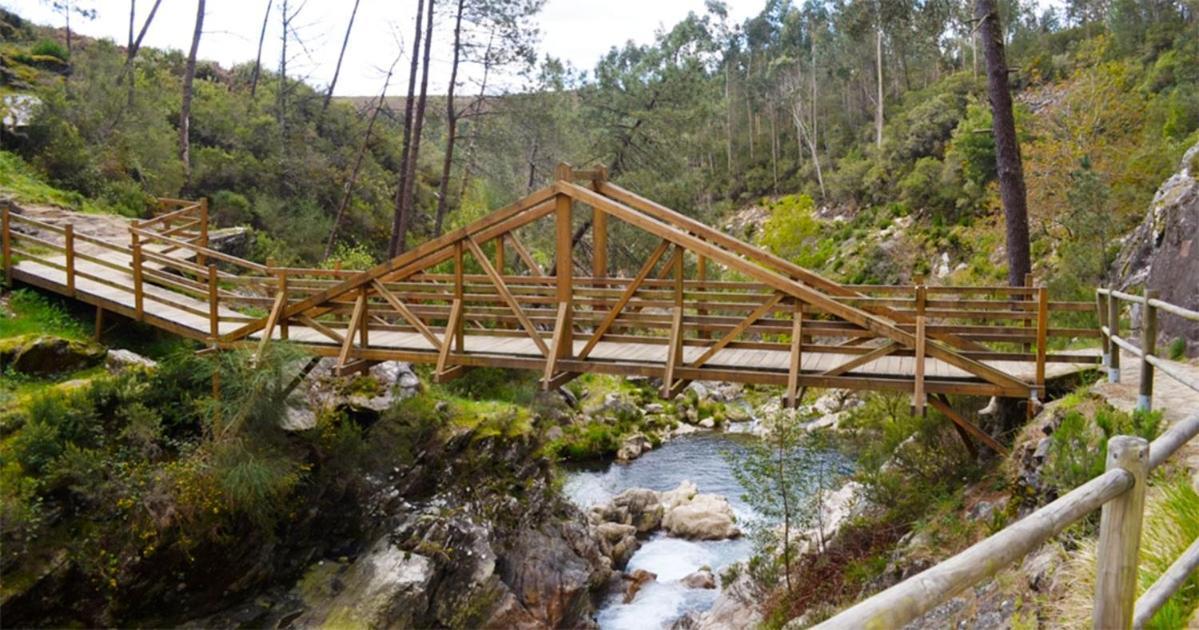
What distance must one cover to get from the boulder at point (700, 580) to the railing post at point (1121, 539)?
36.2 feet

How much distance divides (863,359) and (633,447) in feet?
41.4

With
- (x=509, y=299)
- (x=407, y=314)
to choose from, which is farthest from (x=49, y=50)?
(x=509, y=299)

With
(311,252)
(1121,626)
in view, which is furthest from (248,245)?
(1121,626)

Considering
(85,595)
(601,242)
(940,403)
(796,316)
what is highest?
(601,242)

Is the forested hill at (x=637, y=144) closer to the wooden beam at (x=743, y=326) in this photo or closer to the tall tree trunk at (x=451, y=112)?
the tall tree trunk at (x=451, y=112)

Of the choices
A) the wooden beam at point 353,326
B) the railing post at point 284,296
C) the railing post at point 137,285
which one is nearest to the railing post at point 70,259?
the railing post at point 137,285

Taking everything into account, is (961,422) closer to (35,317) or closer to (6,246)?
(35,317)

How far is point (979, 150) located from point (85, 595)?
29212mm

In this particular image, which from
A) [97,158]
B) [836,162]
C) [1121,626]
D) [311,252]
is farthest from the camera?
[836,162]

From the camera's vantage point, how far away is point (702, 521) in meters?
15.2

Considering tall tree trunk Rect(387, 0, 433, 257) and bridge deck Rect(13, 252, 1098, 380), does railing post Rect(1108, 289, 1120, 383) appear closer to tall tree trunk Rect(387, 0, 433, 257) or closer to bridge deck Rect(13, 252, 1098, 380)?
bridge deck Rect(13, 252, 1098, 380)

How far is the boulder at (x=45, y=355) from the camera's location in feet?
31.5

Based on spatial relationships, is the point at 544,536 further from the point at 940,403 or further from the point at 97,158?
the point at 97,158

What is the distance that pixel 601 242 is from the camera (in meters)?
10.6
